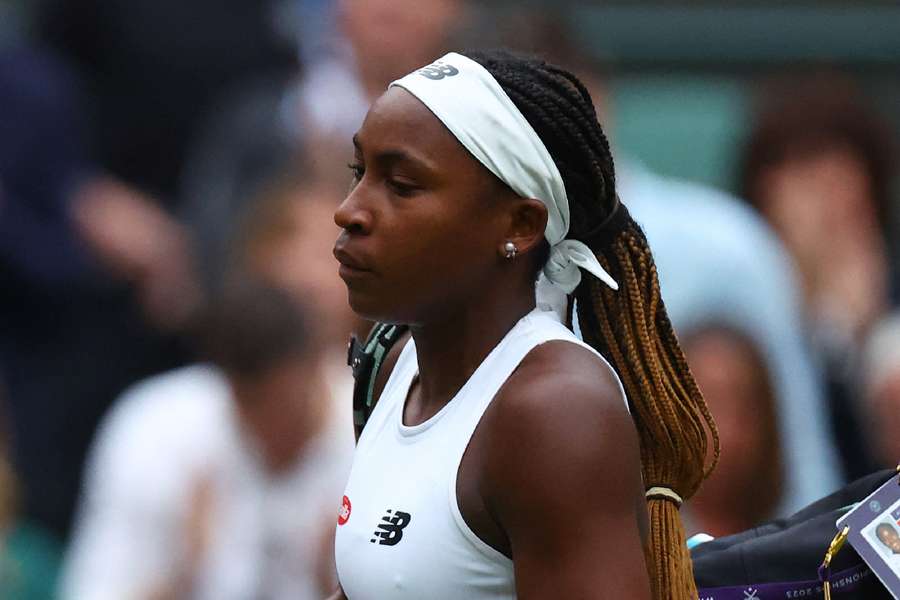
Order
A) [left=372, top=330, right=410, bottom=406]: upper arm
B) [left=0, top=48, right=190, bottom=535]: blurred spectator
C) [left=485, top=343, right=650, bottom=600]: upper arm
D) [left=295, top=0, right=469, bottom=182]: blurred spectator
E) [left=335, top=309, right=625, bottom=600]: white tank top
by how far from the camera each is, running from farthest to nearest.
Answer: [left=0, top=48, right=190, bottom=535]: blurred spectator → [left=295, top=0, right=469, bottom=182]: blurred spectator → [left=372, top=330, right=410, bottom=406]: upper arm → [left=335, top=309, right=625, bottom=600]: white tank top → [left=485, top=343, right=650, bottom=600]: upper arm

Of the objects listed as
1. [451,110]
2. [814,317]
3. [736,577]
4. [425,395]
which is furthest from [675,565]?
[814,317]

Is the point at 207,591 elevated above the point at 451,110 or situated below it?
below

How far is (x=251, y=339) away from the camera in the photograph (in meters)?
5.61

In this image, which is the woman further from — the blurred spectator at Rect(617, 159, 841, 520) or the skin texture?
the blurred spectator at Rect(617, 159, 841, 520)

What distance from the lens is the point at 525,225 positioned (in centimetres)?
288

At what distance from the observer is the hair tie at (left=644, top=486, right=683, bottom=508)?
295 cm

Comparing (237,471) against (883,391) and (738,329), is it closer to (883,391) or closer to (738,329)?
(738,329)

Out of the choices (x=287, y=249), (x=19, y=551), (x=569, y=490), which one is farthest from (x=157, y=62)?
(x=569, y=490)

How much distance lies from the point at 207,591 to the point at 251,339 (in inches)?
28.9

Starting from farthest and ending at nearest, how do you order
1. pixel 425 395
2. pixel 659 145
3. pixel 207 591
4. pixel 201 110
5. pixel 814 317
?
pixel 659 145 < pixel 201 110 < pixel 814 317 < pixel 207 591 < pixel 425 395

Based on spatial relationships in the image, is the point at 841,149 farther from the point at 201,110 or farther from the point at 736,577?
the point at 736,577

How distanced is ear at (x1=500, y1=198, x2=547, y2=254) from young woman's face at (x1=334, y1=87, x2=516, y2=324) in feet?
0.04

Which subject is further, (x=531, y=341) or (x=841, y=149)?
(x=841, y=149)

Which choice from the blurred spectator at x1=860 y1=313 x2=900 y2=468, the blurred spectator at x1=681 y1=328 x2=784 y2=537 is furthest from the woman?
the blurred spectator at x1=860 y1=313 x2=900 y2=468
